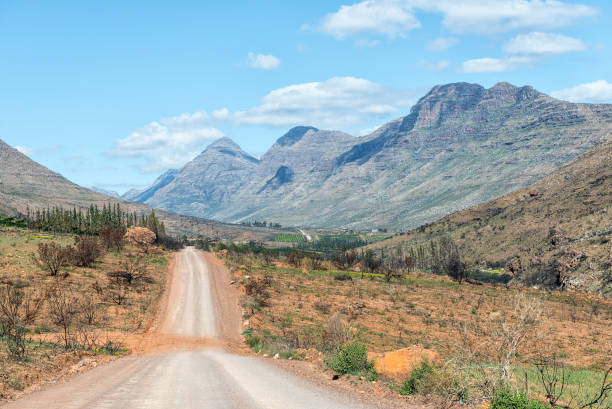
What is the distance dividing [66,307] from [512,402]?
27.5 metres

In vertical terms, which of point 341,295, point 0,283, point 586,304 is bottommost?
point 586,304

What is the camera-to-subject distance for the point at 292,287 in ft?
172

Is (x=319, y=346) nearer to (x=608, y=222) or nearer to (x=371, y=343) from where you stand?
(x=371, y=343)

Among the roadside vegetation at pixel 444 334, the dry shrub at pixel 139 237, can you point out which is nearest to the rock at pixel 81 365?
the roadside vegetation at pixel 444 334

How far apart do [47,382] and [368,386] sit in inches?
452

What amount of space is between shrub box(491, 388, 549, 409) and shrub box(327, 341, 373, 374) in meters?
6.88

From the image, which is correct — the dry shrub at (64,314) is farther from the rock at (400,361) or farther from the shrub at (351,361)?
the rock at (400,361)

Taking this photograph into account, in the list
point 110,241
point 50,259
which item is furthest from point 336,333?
point 110,241

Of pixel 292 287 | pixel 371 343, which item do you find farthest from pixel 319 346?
pixel 292 287

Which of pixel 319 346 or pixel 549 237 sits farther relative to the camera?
pixel 549 237

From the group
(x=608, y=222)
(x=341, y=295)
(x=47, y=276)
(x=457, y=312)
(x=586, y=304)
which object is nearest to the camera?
(x=47, y=276)

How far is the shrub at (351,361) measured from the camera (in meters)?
16.3

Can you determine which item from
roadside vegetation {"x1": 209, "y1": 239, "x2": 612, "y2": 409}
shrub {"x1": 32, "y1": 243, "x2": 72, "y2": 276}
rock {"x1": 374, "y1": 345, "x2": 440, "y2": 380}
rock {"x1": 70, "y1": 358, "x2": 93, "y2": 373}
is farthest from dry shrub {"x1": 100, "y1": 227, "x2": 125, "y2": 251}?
rock {"x1": 374, "y1": 345, "x2": 440, "y2": 380}

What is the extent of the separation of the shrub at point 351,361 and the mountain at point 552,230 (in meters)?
69.1
